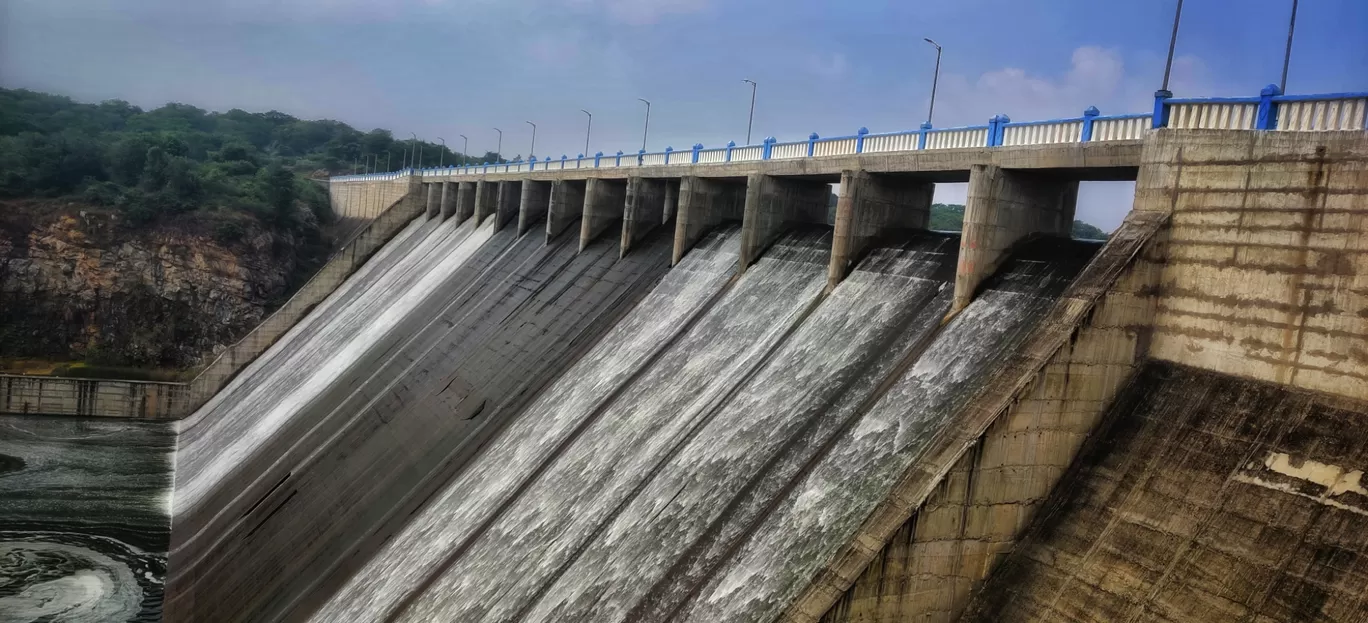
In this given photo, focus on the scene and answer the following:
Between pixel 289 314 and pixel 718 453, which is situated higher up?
pixel 718 453

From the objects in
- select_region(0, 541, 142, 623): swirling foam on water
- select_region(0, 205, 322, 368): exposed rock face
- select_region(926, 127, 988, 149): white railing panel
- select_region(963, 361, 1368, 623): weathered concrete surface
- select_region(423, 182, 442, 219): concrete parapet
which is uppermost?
select_region(926, 127, 988, 149): white railing panel

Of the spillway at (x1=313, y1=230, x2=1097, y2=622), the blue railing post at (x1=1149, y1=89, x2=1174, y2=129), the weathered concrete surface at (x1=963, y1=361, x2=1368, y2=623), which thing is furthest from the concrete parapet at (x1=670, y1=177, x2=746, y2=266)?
the weathered concrete surface at (x1=963, y1=361, x2=1368, y2=623)

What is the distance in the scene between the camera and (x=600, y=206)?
1202 inches

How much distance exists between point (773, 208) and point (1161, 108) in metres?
10.7

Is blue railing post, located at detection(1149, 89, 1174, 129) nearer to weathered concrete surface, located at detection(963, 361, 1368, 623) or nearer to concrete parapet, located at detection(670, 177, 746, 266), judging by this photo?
weathered concrete surface, located at detection(963, 361, 1368, 623)

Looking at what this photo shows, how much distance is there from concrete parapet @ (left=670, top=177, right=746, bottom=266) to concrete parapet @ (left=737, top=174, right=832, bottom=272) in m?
2.87

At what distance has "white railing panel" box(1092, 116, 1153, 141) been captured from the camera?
38.9 ft

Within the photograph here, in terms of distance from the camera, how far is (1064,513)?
32.4 ft

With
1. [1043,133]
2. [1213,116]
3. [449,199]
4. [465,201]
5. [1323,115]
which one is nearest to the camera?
[1323,115]

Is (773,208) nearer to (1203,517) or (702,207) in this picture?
(702,207)

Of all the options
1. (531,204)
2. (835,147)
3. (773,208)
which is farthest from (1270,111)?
(531,204)

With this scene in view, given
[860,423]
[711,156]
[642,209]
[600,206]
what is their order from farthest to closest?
[600,206]
[642,209]
[711,156]
[860,423]

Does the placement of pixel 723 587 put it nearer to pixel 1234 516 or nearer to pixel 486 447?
pixel 1234 516

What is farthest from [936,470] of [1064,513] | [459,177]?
[459,177]
